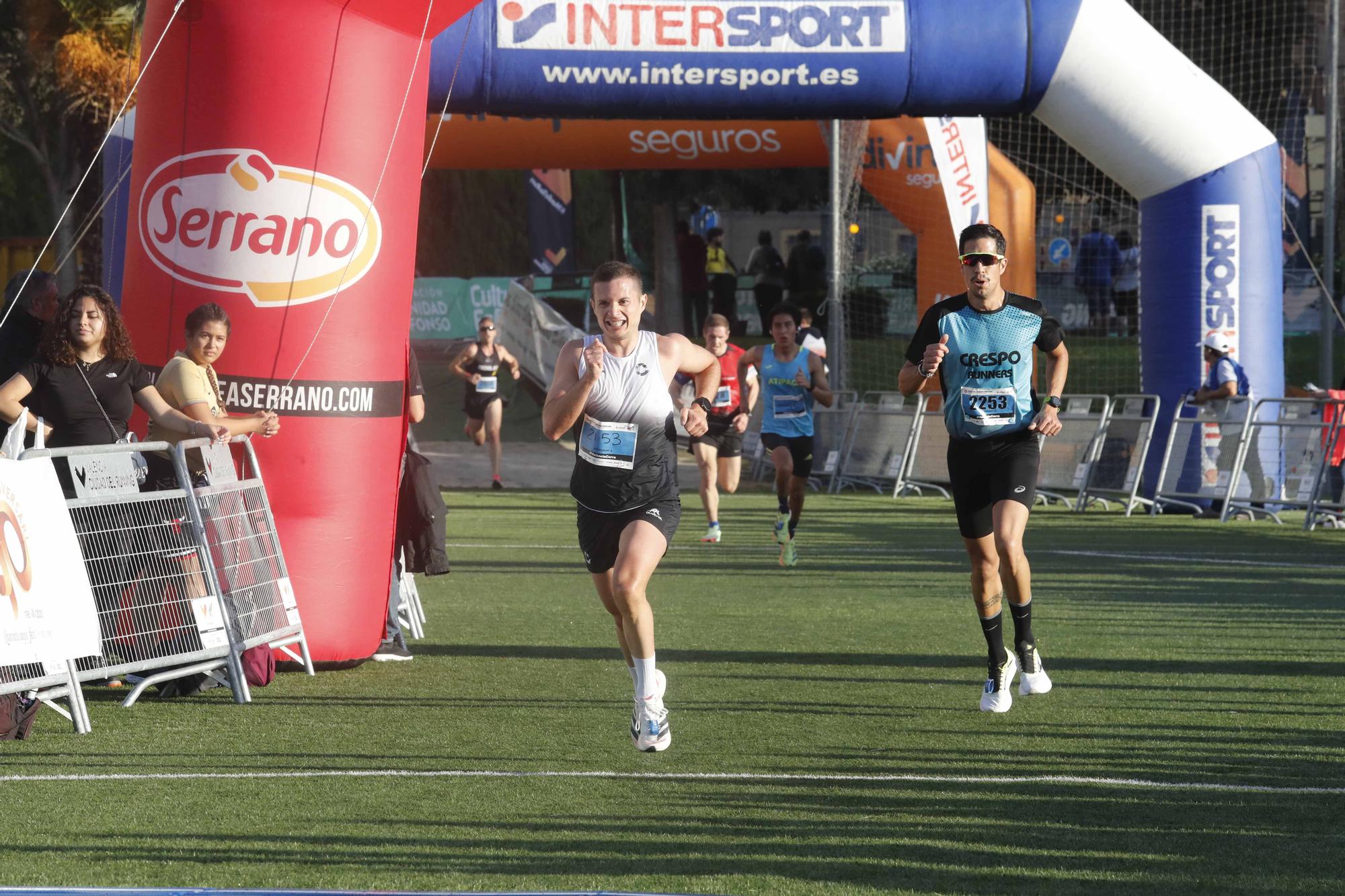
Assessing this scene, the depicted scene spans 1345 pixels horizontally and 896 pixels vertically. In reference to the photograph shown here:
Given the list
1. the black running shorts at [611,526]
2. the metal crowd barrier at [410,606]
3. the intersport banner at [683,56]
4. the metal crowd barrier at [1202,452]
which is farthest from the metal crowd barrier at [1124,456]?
the black running shorts at [611,526]

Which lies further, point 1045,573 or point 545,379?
point 545,379

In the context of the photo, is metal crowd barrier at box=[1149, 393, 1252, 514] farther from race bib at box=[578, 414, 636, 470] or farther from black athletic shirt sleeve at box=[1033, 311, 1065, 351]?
race bib at box=[578, 414, 636, 470]

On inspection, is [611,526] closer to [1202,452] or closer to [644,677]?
[644,677]

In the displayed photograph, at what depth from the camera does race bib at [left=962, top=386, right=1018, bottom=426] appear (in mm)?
7980

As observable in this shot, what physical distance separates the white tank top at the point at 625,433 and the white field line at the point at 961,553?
7.68 m

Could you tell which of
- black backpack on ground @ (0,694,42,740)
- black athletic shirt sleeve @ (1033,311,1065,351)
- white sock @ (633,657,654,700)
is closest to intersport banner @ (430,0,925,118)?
black athletic shirt sleeve @ (1033,311,1065,351)

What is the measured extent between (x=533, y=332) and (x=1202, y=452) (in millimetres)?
12078

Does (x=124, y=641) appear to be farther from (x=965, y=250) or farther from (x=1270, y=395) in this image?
(x=1270, y=395)

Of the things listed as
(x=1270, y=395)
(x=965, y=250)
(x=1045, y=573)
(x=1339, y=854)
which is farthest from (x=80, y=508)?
(x=1270, y=395)

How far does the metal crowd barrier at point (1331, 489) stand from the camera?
54.5 feet

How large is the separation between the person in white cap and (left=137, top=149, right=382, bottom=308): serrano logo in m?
10.6

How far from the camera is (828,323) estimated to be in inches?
926

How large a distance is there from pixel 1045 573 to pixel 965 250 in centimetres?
572

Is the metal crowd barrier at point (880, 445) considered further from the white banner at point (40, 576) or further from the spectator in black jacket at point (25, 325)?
the white banner at point (40, 576)
